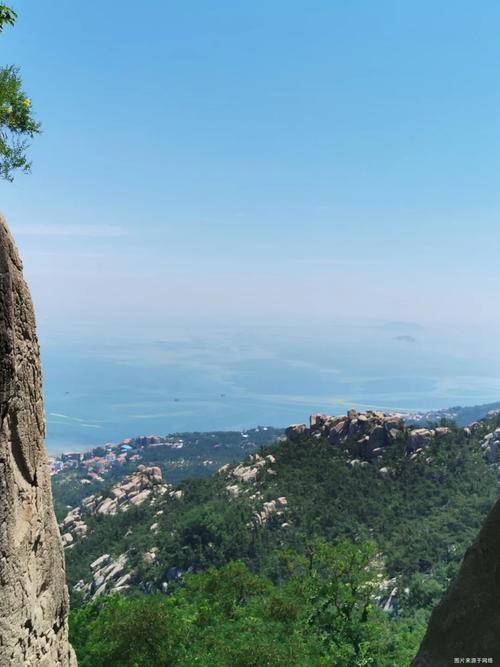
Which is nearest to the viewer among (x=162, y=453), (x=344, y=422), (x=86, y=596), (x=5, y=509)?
(x=5, y=509)

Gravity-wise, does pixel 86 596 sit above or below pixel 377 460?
below

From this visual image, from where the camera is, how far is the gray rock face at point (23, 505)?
5422 mm

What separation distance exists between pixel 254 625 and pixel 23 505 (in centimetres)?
1358

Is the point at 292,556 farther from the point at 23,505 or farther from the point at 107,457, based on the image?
the point at 107,457

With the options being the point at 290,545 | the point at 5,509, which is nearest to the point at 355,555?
the point at 5,509

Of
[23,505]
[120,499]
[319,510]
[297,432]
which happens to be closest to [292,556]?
[23,505]

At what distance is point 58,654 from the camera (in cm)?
669

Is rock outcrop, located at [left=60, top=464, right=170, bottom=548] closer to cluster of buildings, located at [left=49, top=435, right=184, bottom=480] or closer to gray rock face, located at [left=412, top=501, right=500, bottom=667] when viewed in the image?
gray rock face, located at [left=412, top=501, right=500, bottom=667]

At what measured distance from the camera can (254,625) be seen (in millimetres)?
16891

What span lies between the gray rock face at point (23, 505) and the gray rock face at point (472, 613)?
486cm

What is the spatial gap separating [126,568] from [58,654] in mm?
43384

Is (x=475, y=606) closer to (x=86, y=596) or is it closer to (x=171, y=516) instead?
(x=86, y=596)

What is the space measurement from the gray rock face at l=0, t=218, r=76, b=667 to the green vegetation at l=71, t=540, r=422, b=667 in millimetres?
10138

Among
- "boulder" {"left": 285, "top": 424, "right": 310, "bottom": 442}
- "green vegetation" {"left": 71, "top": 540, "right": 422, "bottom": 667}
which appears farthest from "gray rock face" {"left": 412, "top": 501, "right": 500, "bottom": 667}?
"boulder" {"left": 285, "top": 424, "right": 310, "bottom": 442}
